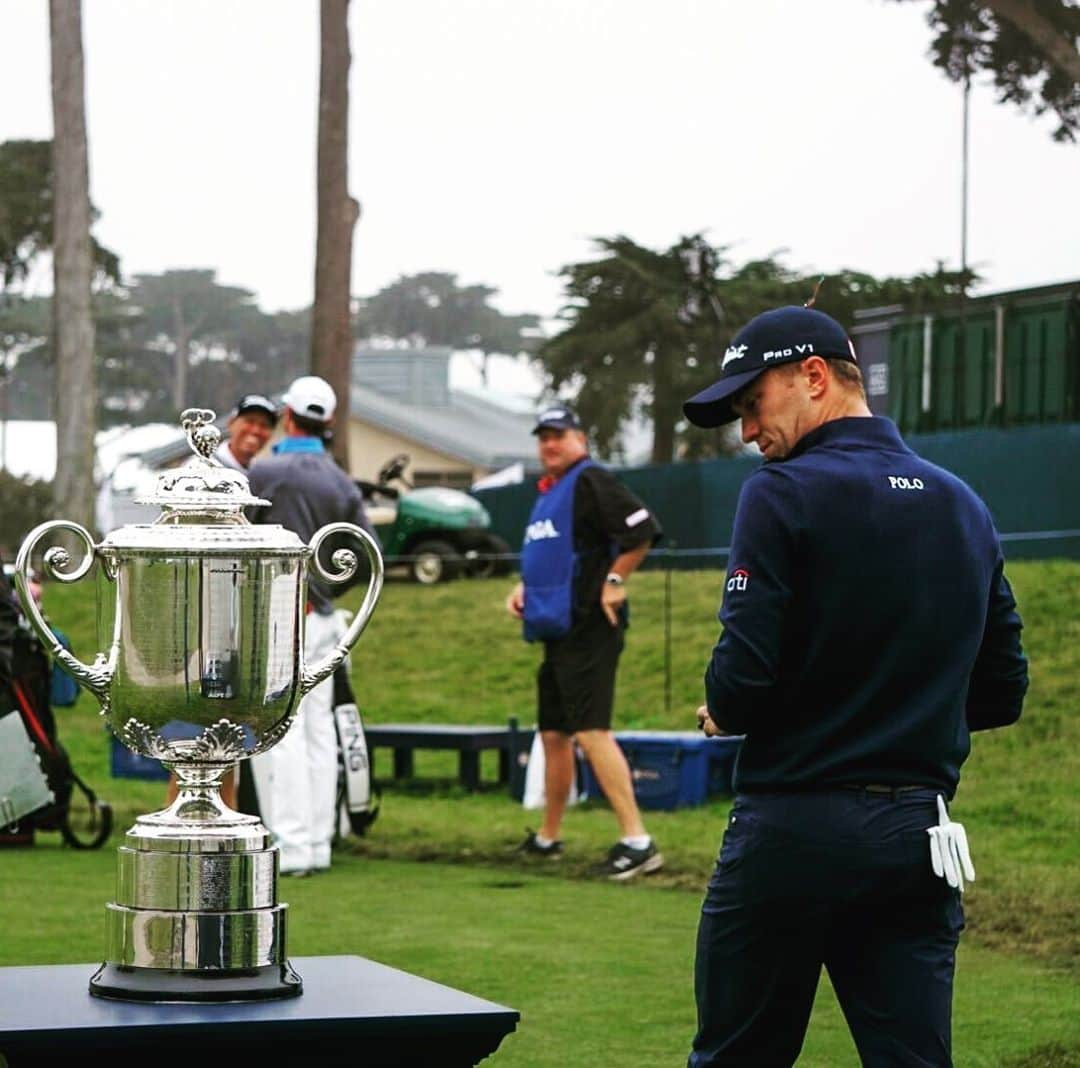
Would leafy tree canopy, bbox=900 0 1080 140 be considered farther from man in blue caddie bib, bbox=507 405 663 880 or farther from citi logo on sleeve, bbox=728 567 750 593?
citi logo on sleeve, bbox=728 567 750 593

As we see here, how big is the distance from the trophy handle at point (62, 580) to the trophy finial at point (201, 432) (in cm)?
26

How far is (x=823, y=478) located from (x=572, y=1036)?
2.80 metres

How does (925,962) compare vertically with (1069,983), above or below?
above

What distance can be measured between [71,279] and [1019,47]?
483 inches

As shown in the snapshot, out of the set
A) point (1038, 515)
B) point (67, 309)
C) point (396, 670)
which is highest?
point (67, 309)

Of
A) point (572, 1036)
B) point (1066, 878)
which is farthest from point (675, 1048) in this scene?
point (1066, 878)

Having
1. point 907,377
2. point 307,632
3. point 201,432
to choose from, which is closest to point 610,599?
point 307,632

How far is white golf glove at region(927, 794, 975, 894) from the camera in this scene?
389 centimetres

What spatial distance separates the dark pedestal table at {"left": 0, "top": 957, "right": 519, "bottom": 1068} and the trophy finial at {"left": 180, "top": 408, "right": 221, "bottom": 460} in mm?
888

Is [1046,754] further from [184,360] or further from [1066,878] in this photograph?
[184,360]

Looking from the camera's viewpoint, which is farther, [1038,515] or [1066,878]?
[1038,515]

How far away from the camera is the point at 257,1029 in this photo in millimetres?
3572

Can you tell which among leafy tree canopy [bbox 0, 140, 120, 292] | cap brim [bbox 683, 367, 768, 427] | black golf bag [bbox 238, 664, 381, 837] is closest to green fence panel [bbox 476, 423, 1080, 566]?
black golf bag [bbox 238, 664, 381, 837]

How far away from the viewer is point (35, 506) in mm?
63750
